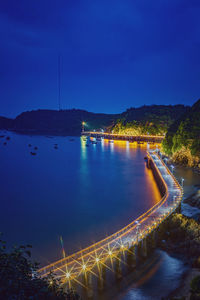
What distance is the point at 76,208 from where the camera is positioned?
108ft

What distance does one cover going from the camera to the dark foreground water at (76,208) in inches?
699

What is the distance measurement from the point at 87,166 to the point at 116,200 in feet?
100

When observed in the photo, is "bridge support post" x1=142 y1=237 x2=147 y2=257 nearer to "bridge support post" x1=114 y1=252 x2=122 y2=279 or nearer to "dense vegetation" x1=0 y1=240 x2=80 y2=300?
"bridge support post" x1=114 y1=252 x2=122 y2=279

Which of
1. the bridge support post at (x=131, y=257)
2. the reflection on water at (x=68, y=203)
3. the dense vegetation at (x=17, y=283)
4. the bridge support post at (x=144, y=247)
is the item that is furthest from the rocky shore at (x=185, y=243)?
the dense vegetation at (x=17, y=283)

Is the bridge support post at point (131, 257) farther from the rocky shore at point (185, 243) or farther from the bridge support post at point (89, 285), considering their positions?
the bridge support post at point (89, 285)

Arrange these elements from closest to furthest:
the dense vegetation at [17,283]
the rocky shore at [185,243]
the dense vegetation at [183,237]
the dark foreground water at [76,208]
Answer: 1. the dense vegetation at [17,283]
2. the rocky shore at [185,243]
3. the dark foreground water at [76,208]
4. the dense vegetation at [183,237]

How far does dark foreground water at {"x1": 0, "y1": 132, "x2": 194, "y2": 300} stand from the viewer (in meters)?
17.8

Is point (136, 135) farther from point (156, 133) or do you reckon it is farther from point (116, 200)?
point (116, 200)

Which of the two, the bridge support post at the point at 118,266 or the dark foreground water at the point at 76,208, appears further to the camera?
the dark foreground water at the point at 76,208

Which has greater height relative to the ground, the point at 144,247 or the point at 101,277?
the point at 144,247

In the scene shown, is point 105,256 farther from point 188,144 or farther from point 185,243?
point 188,144

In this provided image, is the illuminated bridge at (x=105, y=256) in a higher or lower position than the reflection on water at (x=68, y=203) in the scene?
higher

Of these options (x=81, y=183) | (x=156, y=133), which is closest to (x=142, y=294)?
(x=81, y=183)

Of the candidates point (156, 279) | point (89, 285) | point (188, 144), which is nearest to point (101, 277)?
point (89, 285)
